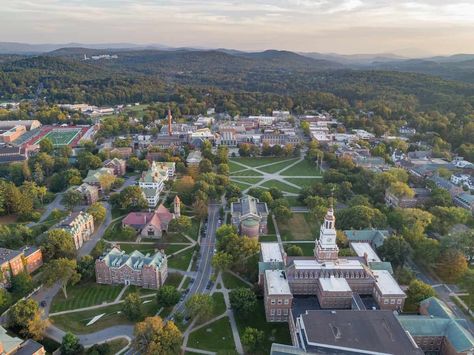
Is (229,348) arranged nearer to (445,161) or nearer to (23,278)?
(23,278)

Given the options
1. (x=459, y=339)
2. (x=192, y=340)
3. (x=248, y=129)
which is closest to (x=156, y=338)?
(x=192, y=340)

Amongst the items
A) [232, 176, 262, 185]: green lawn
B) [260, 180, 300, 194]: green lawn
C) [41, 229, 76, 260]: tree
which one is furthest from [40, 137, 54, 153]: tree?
[260, 180, 300, 194]: green lawn

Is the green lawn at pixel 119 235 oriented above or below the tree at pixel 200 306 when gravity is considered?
below

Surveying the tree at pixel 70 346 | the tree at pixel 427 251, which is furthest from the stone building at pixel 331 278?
the tree at pixel 70 346

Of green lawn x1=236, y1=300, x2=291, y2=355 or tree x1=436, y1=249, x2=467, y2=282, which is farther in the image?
tree x1=436, y1=249, x2=467, y2=282

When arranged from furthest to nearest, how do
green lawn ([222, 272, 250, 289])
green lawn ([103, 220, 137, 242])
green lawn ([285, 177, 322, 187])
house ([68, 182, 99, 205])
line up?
1. green lawn ([285, 177, 322, 187])
2. house ([68, 182, 99, 205])
3. green lawn ([103, 220, 137, 242])
4. green lawn ([222, 272, 250, 289])

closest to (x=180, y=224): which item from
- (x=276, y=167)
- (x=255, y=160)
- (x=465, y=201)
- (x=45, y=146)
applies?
(x=276, y=167)

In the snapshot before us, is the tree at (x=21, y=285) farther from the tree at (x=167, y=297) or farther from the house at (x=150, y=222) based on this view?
the house at (x=150, y=222)

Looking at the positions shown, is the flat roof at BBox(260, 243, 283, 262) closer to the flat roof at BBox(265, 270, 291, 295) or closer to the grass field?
the flat roof at BBox(265, 270, 291, 295)
